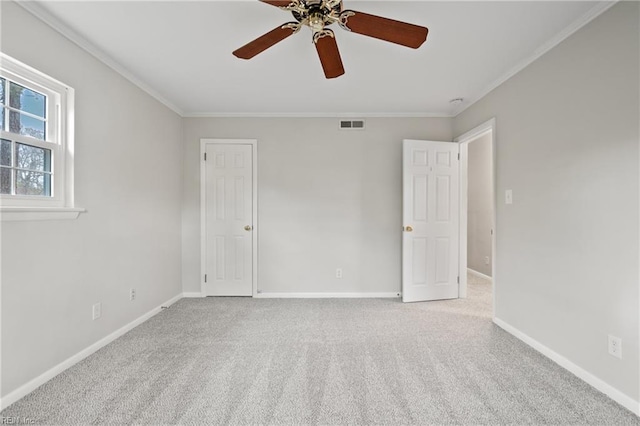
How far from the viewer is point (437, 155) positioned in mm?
3531

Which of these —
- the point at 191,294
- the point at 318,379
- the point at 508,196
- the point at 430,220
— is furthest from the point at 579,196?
the point at 191,294

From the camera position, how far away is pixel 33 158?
72.7 inches

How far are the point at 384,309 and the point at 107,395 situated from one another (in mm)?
2532

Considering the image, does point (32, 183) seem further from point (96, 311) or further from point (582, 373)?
point (582, 373)

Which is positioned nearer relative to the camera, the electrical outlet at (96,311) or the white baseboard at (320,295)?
the electrical outlet at (96,311)

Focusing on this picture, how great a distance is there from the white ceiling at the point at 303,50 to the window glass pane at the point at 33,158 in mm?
847

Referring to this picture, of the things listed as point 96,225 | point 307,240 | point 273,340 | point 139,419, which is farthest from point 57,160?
point 307,240

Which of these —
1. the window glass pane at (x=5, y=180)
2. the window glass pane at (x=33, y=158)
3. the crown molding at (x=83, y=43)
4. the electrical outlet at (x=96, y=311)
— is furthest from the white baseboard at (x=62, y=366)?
the crown molding at (x=83, y=43)

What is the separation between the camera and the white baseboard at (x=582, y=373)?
1.61 m

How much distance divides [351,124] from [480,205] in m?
2.91

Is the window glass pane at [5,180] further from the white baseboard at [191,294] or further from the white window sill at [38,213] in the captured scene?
the white baseboard at [191,294]

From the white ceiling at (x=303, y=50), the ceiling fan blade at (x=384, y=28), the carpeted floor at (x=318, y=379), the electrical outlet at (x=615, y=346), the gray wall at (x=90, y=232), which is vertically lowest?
the carpeted floor at (x=318, y=379)

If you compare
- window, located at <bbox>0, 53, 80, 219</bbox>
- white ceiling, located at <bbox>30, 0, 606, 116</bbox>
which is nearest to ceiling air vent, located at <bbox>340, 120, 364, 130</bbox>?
white ceiling, located at <bbox>30, 0, 606, 116</bbox>

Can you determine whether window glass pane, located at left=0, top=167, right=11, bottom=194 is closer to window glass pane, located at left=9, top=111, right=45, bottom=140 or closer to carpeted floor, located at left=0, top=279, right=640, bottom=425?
window glass pane, located at left=9, top=111, right=45, bottom=140
